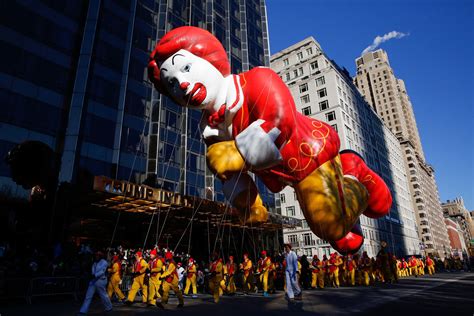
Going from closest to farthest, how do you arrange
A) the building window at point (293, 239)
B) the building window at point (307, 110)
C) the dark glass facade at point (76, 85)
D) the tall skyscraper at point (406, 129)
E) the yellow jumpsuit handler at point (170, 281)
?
1. the yellow jumpsuit handler at point (170, 281)
2. the dark glass facade at point (76, 85)
3. the building window at point (293, 239)
4. the building window at point (307, 110)
5. the tall skyscraper at point (406, 129)

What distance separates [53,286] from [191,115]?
15927 millimetres

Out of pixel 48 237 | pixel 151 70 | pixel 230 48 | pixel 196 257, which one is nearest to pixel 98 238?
pixel 48 237

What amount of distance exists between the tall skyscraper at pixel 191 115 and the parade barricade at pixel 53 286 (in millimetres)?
5567

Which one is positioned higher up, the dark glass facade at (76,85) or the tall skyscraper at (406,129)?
the tall skyscraper at (406,129)

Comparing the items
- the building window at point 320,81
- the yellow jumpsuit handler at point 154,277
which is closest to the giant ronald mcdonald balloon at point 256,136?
the yellow jumpsuit handler at point 154,277

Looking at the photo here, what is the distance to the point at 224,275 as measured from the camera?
1241cm

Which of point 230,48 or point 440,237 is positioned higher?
point 230,48

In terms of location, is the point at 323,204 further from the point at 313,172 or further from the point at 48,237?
the point at 48,237

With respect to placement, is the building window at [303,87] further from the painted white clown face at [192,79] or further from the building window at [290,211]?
the painted white clown face at [192,79]

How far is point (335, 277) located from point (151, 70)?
1360cm

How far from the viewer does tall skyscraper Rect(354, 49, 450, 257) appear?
78.2 m

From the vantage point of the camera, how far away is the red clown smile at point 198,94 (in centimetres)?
490

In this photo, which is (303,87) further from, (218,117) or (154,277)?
(218,117)

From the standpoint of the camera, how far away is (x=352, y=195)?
16.8 ft
